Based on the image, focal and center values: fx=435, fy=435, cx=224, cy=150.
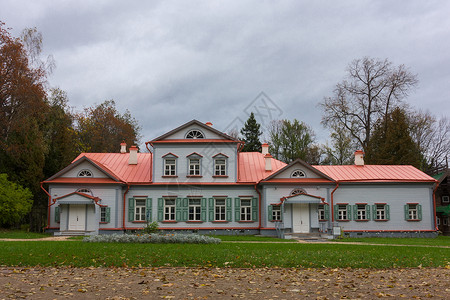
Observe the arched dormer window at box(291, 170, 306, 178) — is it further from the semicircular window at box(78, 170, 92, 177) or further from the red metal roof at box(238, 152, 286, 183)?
→ the semicircular window at box(78, 170, 92, 177)

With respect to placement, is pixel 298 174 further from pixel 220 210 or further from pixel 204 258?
pixel 204 258

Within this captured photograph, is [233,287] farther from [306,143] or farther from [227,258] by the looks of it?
[306,143]

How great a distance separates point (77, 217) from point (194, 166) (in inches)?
313

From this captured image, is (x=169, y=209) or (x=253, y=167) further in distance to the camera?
(x=253, y=167)

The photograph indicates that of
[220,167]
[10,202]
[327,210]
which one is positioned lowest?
[327,210]

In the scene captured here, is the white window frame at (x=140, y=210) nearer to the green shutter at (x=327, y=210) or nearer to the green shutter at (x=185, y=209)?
the green shutter at (x=185, y=209)

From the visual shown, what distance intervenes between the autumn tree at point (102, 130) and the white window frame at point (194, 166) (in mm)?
17518

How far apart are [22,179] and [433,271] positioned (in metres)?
26.3

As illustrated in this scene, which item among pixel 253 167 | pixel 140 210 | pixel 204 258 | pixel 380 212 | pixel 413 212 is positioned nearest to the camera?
pixel 204 258

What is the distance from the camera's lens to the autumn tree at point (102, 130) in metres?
43.9

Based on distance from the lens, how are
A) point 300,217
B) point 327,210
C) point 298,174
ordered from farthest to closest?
point 298,174 → point 327,210 → point 300,217

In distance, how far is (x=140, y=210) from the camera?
28141mm

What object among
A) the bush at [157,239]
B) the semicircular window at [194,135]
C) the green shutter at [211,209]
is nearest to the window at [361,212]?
the green shutter at [211,209]

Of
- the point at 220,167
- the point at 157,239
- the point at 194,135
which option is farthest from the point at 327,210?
the point at 157,239
